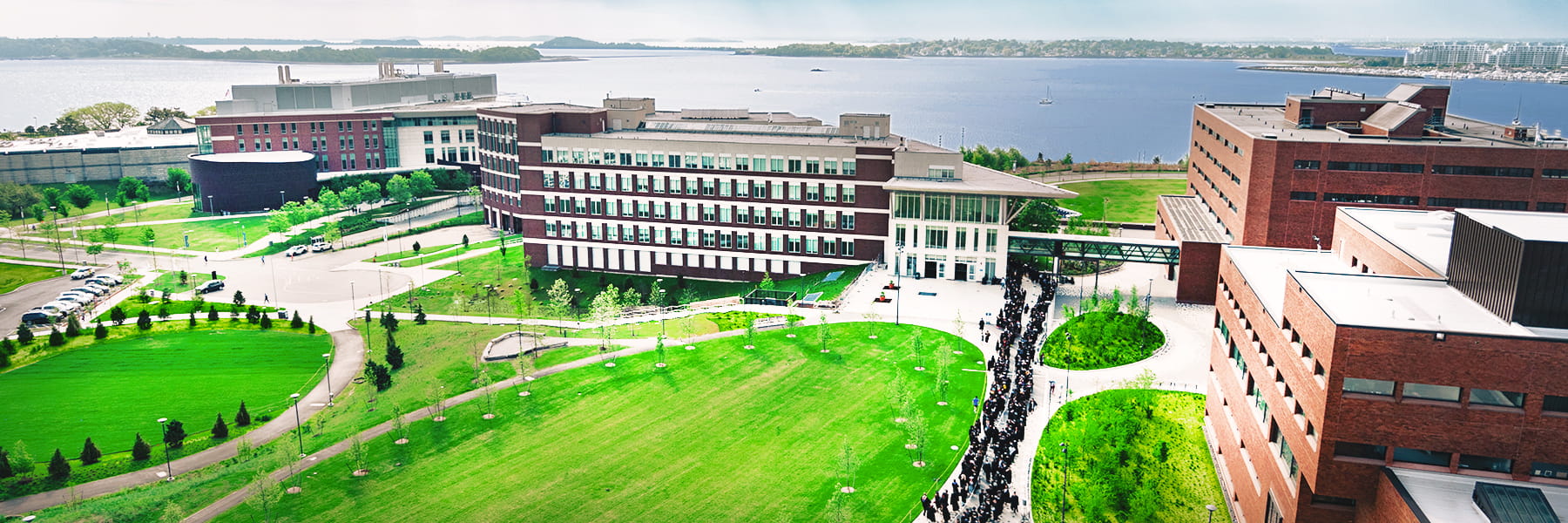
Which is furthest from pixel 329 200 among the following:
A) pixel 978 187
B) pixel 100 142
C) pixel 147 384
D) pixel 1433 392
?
pixel 1433 392

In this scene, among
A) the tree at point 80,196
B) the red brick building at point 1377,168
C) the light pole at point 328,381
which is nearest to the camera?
the light pole at point 328,381

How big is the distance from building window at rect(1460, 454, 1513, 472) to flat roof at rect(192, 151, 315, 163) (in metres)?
113

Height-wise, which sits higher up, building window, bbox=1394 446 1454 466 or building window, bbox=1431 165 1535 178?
building window, bbox=1431 165 1535 178

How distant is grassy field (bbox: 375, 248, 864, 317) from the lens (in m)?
76.6

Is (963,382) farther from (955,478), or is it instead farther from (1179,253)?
(1179,253)

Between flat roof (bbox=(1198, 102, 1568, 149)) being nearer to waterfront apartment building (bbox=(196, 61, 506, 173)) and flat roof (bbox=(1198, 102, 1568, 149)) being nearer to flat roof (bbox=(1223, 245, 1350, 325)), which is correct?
flat roof (bbox=(1223, 245, 1350, 325))

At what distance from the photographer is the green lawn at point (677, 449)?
40844mm

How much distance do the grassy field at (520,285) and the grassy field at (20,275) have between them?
3172 cm

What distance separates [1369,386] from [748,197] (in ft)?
183

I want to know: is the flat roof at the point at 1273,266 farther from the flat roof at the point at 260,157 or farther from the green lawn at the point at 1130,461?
the flat roof at the point at 260,157

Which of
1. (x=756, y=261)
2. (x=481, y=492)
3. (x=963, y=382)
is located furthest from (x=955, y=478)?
(x=756, y=261)

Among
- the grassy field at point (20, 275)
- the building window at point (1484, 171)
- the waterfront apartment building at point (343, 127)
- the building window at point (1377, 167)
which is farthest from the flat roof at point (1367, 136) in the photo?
the grassy field at point (20, 275)

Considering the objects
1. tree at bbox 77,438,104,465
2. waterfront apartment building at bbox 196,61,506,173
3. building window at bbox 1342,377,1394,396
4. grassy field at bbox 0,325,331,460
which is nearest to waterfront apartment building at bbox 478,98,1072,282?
grassy field at bbox 0,325,331,460

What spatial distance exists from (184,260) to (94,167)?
4924cm
